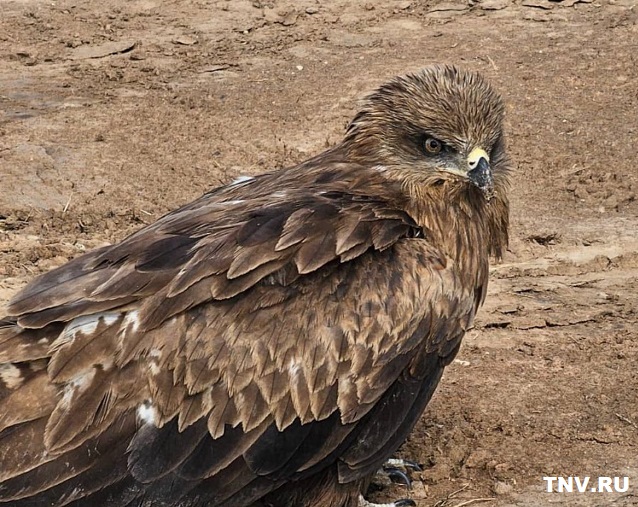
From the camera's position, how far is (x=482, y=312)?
23.0 feet

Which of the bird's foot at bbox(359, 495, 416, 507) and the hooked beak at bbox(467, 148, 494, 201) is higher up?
the hooked beak at bbox(467, 148, 494, 201)

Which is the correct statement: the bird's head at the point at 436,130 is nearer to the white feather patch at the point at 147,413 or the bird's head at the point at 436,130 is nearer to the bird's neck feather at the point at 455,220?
the bird's neck feather at the point at 455,220

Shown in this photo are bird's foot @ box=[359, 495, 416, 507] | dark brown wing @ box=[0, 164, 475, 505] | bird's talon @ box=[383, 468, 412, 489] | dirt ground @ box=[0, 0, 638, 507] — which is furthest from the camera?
dirt ground @ box=[0, 0, 638, 507]

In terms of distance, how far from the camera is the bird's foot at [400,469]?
5.44 metres

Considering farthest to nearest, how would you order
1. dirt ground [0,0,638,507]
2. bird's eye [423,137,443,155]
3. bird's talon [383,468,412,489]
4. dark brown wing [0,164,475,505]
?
dirt ground [0,0,638,507]
bird's talon [383,468,412,489]
bird's eye [423,137,443,155]
dark brown wing [0,164,475,505]

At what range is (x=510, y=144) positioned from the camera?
925 centimetres

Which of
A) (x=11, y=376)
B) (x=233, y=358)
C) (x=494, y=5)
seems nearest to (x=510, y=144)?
(x=494, y=5)

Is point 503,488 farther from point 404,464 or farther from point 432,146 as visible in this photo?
point 432,146

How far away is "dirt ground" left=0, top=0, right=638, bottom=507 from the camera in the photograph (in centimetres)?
583

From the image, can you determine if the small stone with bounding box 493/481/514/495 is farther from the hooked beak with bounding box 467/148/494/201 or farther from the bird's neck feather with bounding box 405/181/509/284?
the hooked beak with bounding box 467/148/494/201

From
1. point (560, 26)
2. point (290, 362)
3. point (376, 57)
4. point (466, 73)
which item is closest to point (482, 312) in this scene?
point (466, 73)

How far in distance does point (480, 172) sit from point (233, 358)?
1.42 meters

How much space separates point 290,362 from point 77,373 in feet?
2.73

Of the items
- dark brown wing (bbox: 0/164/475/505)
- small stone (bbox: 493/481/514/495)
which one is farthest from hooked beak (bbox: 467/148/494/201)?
small stone (bbox: 493/481/514/495)
